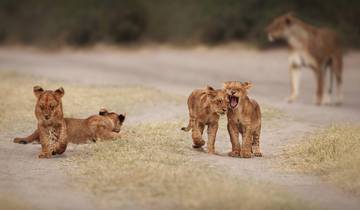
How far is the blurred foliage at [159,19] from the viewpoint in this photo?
26.5 m

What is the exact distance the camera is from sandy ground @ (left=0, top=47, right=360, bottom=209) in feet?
28.8

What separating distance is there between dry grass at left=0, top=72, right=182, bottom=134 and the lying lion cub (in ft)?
10.1

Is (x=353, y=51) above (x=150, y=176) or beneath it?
above

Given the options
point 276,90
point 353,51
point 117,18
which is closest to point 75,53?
point 117,18

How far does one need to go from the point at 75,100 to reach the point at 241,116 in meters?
5.94

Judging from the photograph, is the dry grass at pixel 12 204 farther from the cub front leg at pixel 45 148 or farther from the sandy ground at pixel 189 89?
the cub front leg at pixel 45 148

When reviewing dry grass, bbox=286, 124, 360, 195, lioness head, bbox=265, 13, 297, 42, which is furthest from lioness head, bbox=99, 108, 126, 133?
lioness head, bbox=265, 13, 297, 42

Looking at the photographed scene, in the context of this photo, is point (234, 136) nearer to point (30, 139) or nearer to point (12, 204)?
point (30, 139)

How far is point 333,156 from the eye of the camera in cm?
1028

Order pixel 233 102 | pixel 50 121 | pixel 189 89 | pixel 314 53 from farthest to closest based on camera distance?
pixel 189 89 → pixel 314 53 → pixel 233 102 → pixel 50 121

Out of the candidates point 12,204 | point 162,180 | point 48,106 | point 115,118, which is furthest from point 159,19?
point 12,204

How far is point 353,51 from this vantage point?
24.8 metres

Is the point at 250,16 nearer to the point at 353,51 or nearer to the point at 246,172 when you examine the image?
the point at 353,51

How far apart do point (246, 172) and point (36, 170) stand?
217 centimetres
